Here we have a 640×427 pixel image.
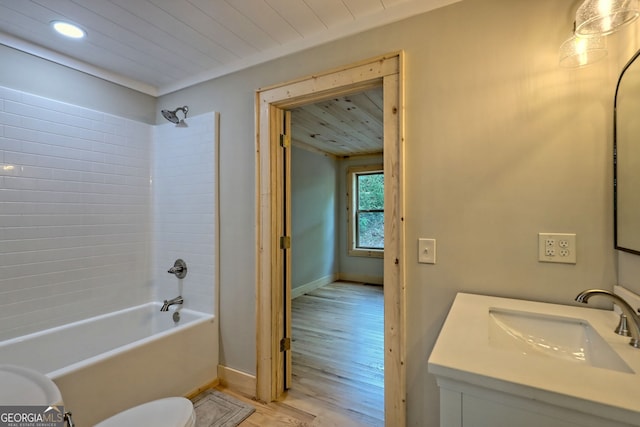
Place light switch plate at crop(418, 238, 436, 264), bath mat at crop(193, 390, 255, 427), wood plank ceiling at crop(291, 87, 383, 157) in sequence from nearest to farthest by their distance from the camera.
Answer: light switch plate at crop(418, 238, 436, 264) → bath mat at crop(193, 390, 255, 427) → wood plank ceiling at crop(291, 87, 383, 157)

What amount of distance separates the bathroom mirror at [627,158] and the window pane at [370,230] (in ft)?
13.9

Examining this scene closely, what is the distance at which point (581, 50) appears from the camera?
3.79ft

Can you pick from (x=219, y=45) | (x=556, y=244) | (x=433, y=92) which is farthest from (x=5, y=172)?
(x=556, y=244)

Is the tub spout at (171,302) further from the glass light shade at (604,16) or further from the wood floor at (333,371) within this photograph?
the glass light shade at (604,16)

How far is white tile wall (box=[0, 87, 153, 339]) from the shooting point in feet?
6.17

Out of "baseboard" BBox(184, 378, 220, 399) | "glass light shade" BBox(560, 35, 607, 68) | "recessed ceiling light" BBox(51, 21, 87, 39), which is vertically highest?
"recessed ceiling light" BBox(51, 21, 87, 39)

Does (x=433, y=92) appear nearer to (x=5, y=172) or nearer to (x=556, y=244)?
(x=556, y=244)

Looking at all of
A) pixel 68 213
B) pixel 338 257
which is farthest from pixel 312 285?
pixel 68 213

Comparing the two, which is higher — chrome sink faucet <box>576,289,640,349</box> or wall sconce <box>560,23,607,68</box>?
wall sconce <box>560,23,607,68</box>

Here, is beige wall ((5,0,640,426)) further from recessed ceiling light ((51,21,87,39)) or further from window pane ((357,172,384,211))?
window pane ((357,172,384,211))

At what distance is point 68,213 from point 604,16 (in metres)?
3.11

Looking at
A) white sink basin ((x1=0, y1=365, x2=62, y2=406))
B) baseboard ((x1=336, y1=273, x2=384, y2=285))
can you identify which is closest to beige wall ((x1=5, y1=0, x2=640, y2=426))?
white sink basin ((x1=0, y1=365, x2=62, y2=406))

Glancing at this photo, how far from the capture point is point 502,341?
1.11 m

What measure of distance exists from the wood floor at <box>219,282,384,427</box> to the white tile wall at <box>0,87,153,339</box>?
53.0 inches
